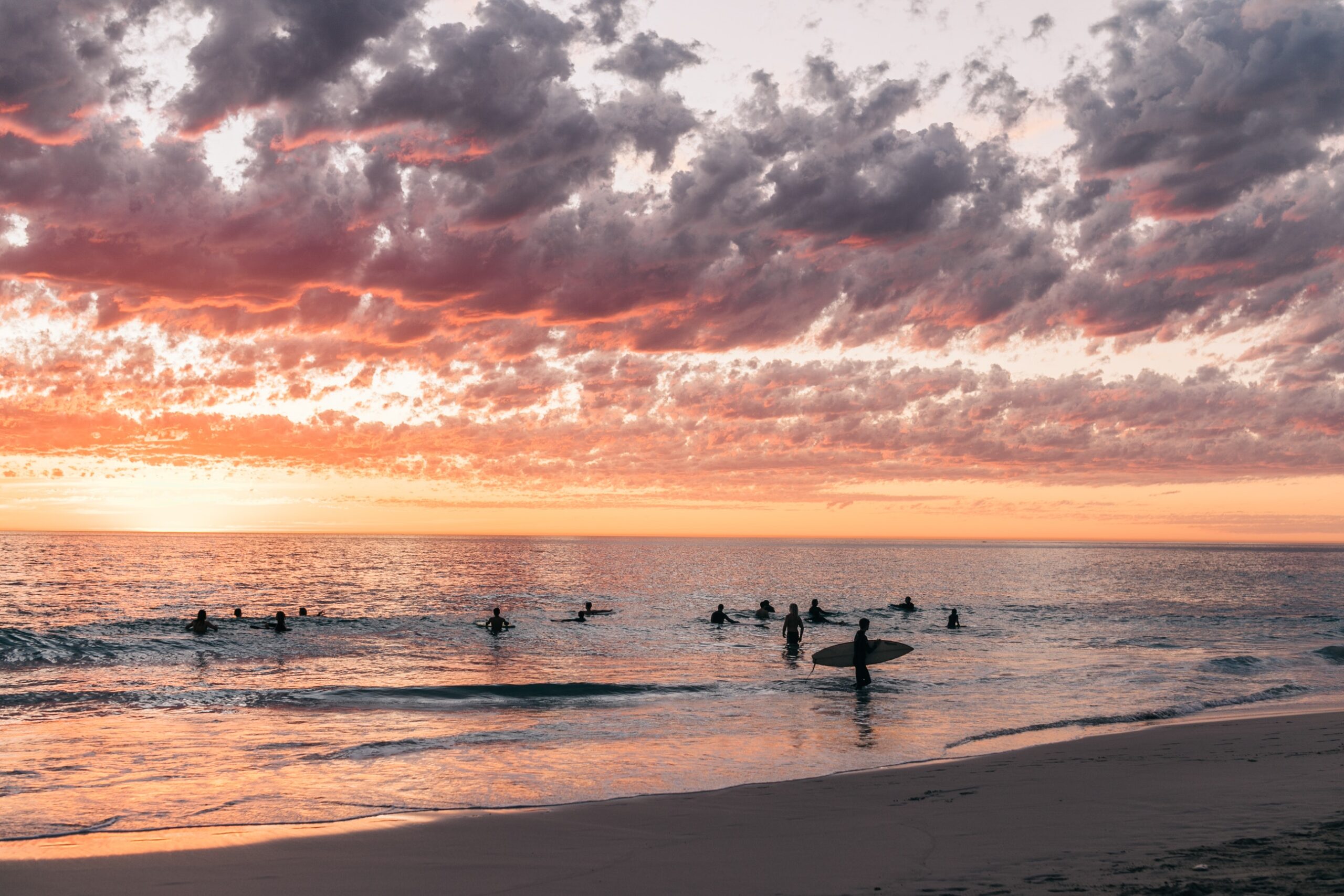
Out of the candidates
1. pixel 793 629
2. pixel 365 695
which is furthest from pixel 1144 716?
pixel 365 695

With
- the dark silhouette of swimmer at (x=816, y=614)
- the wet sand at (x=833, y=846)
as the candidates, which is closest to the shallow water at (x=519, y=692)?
the dark silhouette of swimmer at (x=816, y=614)

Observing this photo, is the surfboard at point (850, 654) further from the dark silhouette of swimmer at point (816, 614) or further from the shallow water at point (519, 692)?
the dark silhouette of swimmer at point (816, 614)

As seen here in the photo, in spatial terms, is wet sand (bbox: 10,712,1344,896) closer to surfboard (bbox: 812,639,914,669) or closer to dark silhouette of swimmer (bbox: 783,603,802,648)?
surfboard (bbox: 812,639,914,669)

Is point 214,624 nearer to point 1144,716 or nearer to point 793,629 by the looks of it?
point 793,629

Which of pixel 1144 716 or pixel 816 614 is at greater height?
pixel 1144 716

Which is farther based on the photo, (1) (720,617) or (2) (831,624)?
(2) (831,624)

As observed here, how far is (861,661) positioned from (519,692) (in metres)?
10.7

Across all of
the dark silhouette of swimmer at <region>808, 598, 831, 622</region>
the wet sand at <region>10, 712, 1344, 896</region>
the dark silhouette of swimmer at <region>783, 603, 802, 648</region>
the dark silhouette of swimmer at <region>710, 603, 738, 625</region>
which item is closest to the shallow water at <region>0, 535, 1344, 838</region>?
the dark silhouette of swimmer at <region>710, 603, 738, 625</region>

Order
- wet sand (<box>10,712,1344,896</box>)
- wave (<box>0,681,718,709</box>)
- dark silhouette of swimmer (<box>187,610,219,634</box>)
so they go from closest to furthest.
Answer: wet sand (<box>10,712,1344,896</box>) → wave (<box>0,681,718,709</box>) → dark silhouette of swimmer (<box>187,610,219,634</box>)

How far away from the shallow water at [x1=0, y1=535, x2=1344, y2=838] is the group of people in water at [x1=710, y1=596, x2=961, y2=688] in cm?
80

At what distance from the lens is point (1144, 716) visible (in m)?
23.1

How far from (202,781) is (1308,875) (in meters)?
15.5

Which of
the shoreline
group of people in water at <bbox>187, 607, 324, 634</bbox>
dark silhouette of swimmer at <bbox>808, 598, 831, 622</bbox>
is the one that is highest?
the shoreline

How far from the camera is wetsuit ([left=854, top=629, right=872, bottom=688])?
1098 inches
